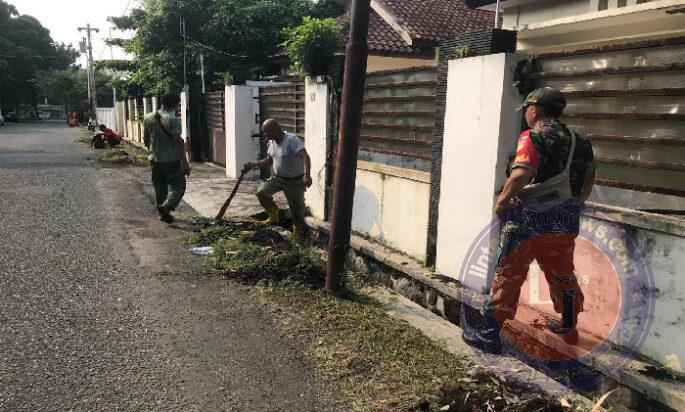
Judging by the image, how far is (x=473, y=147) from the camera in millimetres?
4078

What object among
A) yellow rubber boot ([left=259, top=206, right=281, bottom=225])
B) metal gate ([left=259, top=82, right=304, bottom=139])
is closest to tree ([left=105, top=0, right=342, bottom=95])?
metal gate ([left=259, top=82, right=304, bottom=139])

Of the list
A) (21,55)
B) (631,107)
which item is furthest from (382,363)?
(21,55)

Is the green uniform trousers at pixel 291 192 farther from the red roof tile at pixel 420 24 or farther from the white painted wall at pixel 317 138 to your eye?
the red roof tile at pixel 420 24

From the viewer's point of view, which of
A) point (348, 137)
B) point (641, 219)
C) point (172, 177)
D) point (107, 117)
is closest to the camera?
point (641, 219)

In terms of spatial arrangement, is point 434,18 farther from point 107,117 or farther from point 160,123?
point 107,117

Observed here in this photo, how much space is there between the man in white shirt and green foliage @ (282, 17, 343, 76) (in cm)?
101

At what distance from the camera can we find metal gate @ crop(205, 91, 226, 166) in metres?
12.9

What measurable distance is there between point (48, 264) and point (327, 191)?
3.25 m

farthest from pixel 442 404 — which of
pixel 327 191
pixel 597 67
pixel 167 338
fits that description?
pixel 327 191

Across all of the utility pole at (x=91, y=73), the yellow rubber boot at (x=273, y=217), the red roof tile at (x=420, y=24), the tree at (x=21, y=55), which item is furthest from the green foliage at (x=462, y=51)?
the tree at (x=21, y=55)

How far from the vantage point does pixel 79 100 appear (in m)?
62.6

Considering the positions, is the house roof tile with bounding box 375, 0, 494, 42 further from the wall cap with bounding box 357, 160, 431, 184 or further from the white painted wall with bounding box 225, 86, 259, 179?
the wall cap with bounding box 357, 160, 431, 184

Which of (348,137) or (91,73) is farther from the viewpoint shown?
(91,73)

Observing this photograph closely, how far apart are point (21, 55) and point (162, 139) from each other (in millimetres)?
60469
